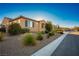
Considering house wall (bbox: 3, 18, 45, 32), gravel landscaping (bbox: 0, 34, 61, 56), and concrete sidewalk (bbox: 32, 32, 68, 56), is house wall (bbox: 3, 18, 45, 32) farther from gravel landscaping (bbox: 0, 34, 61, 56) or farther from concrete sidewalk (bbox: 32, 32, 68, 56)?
concrete sidewalk (bbox: 32, 32, 68, 56)

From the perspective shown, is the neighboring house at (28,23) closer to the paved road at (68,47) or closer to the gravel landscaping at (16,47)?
the gravel landscaping at (16,47)

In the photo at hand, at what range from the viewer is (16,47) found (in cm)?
512

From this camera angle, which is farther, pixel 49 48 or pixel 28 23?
pixel 28 23

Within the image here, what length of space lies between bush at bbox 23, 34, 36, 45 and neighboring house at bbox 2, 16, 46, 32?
0.55 feet

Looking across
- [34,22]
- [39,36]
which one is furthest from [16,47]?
[34,22]

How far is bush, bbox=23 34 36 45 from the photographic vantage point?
5.18 metres

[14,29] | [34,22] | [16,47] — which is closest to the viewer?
[16,47]

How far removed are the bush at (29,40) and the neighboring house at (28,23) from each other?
169mm

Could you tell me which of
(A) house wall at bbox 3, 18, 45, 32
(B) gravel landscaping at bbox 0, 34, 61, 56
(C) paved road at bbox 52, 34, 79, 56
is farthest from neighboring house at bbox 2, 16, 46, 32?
(C) paved road at bbox 52, 34, 79, 56

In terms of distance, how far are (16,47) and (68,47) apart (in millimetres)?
1175

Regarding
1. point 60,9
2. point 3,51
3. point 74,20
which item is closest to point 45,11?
point 60,9

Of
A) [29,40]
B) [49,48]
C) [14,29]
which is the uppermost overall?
[14,29]

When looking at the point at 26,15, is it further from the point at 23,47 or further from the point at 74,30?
the point at 74,30

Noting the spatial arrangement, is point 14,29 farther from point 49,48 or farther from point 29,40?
point 49,48
